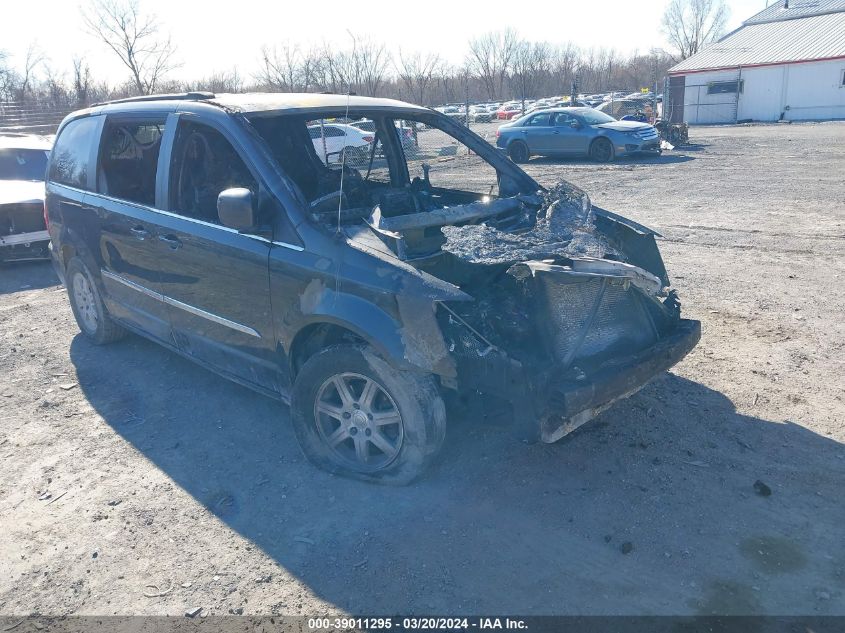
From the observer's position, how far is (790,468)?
359 centimetres

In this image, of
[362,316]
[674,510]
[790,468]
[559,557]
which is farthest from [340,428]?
[790,468]

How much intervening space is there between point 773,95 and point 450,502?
125 ft

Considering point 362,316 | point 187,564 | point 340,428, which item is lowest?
point 187,564

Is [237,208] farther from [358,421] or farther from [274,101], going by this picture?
[358,421]

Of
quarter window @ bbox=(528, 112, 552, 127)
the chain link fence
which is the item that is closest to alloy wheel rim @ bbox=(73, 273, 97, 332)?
quarter window @ bbox=(528, 112, 552, 127)

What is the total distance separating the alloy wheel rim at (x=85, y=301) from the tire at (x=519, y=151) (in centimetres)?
1627

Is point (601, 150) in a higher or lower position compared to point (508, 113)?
lower

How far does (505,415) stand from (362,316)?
35.5 inches

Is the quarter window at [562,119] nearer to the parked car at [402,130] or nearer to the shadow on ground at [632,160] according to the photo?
the shadow on ground at [632,160]

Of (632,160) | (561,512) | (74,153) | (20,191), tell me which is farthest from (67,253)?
(632,160)

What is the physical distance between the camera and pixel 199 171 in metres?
4.35

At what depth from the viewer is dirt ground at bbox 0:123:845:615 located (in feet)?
9.45

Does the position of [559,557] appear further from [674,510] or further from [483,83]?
[483,83]

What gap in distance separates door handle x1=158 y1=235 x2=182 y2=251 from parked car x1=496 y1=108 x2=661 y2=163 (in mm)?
16308
